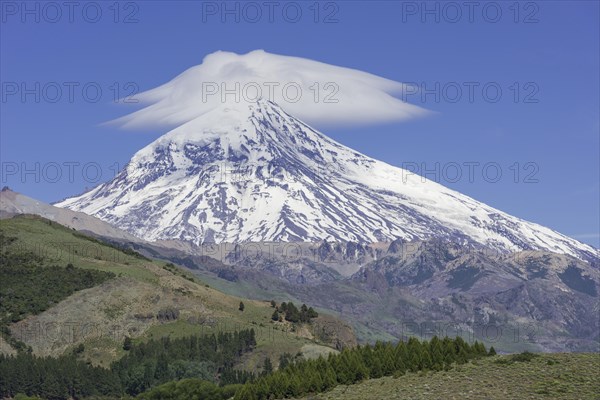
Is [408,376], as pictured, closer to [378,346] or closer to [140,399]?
[378,346]

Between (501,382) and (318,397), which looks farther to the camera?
(318,397)

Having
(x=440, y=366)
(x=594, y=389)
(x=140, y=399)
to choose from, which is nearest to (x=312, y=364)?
(x=440, y=366)

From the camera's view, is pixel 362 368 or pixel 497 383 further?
pixel 362 368

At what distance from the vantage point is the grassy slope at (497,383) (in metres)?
104

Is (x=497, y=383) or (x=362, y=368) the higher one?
(x=362, y=368)

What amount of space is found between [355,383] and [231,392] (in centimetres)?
4069

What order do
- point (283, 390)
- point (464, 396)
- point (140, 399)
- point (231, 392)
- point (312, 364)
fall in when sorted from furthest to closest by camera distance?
point (140, 399) < point (231, 392) < point (312, 364) < point (283, 390) < point (464, 396)

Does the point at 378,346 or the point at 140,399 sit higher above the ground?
the point at 378,346

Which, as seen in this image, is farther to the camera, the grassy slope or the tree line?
the tree line

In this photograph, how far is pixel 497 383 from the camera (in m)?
108

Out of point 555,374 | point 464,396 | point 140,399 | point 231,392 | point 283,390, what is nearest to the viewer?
point 464,396

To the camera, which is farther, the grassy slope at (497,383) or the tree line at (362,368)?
the tree line at (362,368)

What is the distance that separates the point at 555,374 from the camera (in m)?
111

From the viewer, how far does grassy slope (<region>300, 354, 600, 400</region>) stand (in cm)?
10419
